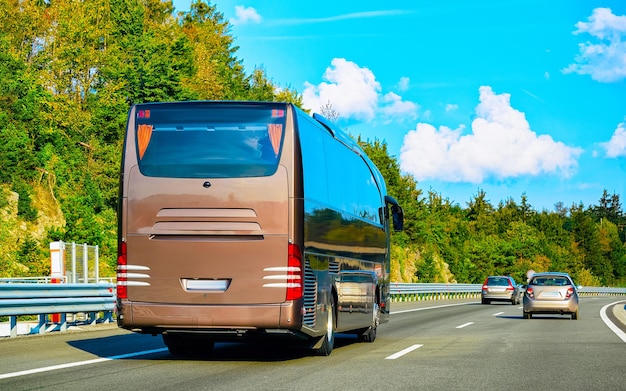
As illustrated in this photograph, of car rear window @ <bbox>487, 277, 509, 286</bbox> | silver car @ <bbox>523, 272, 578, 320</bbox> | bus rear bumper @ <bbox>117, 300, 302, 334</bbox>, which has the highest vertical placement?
bus rear bumper @ <bbox>117, 300, 302, 334</bbox>

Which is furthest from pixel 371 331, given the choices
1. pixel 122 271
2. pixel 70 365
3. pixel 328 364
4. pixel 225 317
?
pixel 70 365

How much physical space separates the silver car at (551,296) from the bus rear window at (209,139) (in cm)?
1797

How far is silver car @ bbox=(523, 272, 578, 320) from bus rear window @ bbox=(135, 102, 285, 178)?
1797 centimetres

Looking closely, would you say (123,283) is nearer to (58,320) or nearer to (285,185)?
(285,185)

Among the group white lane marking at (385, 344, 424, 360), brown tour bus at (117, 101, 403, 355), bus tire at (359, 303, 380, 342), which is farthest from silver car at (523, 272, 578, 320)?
brown tour bus at (117, 101, 403, 355)

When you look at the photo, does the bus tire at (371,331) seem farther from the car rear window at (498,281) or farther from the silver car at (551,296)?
the car rear window at (498,281)

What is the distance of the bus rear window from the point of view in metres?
11.2

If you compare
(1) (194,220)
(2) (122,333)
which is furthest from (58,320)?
(1) (194,220)

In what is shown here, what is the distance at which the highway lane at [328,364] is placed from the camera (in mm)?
9344

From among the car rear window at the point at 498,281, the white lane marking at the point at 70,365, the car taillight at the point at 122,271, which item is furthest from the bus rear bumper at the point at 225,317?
the car rear window at the point at 498,281

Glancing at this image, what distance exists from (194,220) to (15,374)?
107 inches

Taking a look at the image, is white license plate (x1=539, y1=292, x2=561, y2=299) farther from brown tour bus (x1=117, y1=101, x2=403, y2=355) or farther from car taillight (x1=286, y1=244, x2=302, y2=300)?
car taillight (x1=286, y1=244, x2=302, y2=300)

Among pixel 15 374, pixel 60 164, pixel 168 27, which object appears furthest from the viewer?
pixel 168 27

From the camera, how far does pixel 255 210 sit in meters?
11.0
